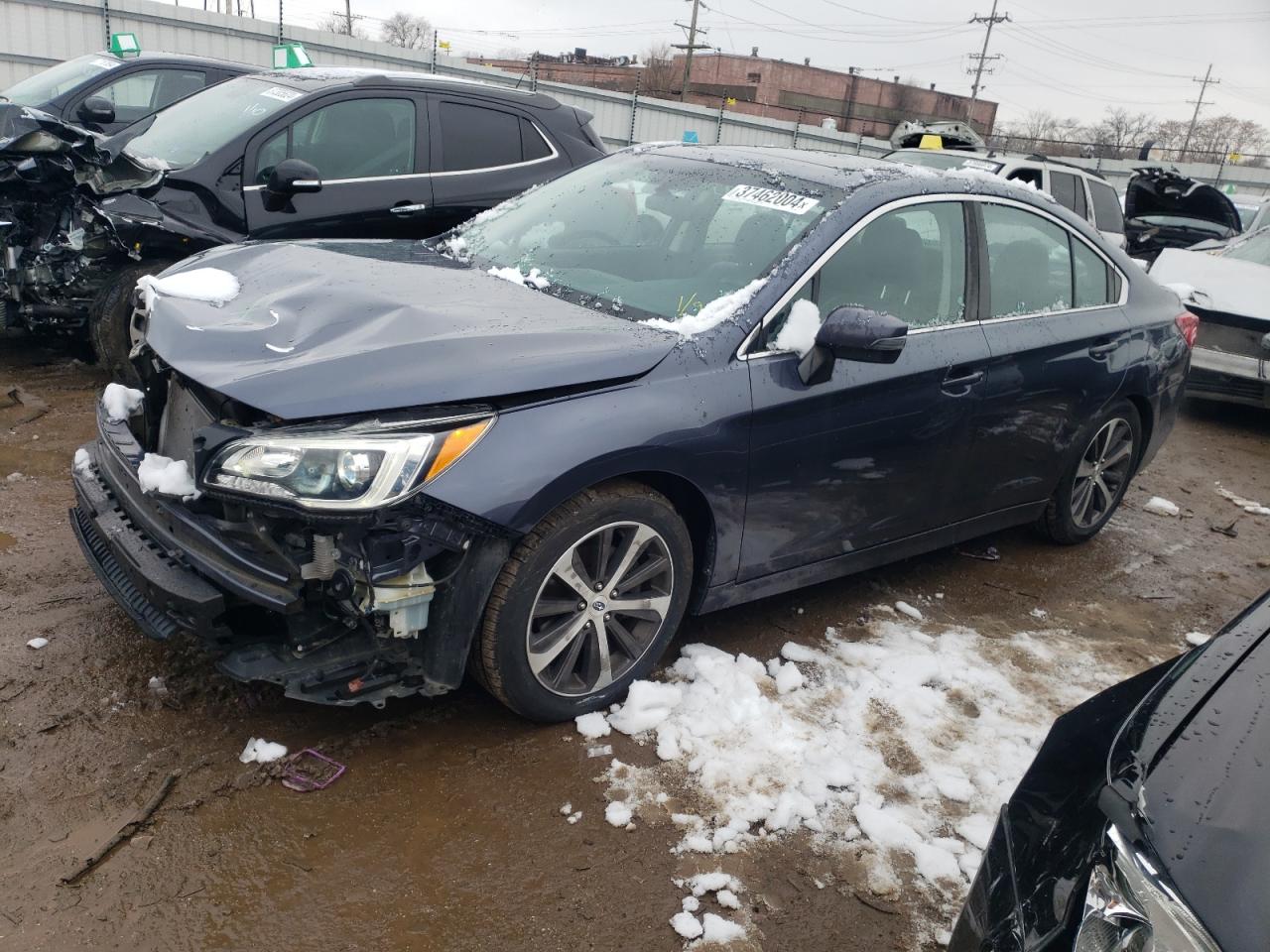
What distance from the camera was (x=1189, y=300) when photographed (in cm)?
793

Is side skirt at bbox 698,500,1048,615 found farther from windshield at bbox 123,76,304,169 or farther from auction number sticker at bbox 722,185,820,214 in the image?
windshield at bbox 123,76,304,169

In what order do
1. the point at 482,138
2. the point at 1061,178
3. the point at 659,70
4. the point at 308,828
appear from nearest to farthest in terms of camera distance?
1. the point at 308,828
2. the point at 482,138
3. the point at 1061,178
4. the point at 659,70

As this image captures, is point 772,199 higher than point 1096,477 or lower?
higher

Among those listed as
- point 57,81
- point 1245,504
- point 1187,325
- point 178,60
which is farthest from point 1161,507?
point 57,81

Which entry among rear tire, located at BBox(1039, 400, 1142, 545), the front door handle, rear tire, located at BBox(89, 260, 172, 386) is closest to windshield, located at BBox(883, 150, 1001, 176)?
rear tire, located at BBox(1039, 400, 1142, 545)

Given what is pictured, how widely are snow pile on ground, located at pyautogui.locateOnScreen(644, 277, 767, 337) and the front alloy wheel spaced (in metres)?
0.64

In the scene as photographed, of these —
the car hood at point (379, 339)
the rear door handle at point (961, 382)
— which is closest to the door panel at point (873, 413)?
the rear door handle at point (961, 382)

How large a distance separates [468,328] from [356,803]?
4.45 ft

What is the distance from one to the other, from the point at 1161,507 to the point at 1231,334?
239cm

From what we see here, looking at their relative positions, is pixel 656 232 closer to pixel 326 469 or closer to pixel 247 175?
pixel 326 469

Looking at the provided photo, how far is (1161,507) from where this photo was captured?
20.2 feet

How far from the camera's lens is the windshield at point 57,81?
8094mm

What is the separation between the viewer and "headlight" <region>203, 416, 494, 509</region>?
252 cm

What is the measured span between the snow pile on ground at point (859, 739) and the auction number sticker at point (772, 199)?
1595 mm
